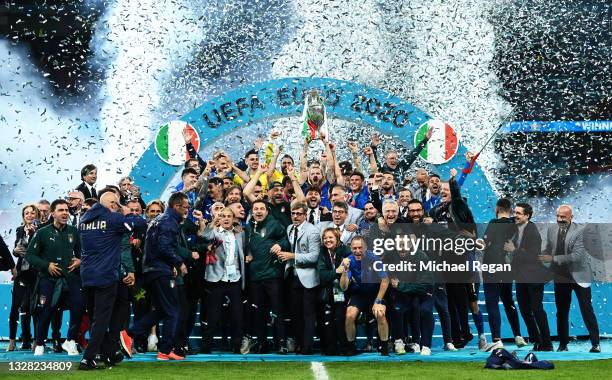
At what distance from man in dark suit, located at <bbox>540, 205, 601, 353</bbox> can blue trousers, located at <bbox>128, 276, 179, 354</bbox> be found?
4.17 meters

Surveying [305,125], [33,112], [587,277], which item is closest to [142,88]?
[33,112]

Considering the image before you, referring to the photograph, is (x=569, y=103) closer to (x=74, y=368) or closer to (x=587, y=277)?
(x=587, y=277)

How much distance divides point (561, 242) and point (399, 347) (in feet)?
7.23

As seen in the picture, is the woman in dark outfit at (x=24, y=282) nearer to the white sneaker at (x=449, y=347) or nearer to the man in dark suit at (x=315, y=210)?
the man in dark suit at (x=315, y=210)

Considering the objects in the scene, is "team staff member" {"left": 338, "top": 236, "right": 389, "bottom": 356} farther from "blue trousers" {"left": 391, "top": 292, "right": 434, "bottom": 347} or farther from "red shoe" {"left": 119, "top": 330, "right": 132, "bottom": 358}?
"red shoe" {"left": 119, "top": 330, "right": 132, "bottom": 358}

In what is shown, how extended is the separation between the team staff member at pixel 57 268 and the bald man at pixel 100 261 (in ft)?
5.39

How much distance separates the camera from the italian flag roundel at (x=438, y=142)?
1745cm

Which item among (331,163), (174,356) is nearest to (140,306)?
(174,356)

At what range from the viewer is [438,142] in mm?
17453

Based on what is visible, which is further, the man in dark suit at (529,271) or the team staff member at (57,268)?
the man in dark suit at (529,271)

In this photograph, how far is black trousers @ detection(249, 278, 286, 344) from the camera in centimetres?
1206

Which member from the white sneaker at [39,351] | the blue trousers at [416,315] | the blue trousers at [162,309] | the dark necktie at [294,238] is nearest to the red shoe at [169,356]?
the blue trousers at [162,309]

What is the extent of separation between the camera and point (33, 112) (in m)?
27.5

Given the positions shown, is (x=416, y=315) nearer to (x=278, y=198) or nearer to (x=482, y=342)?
(x=482, y=342)
